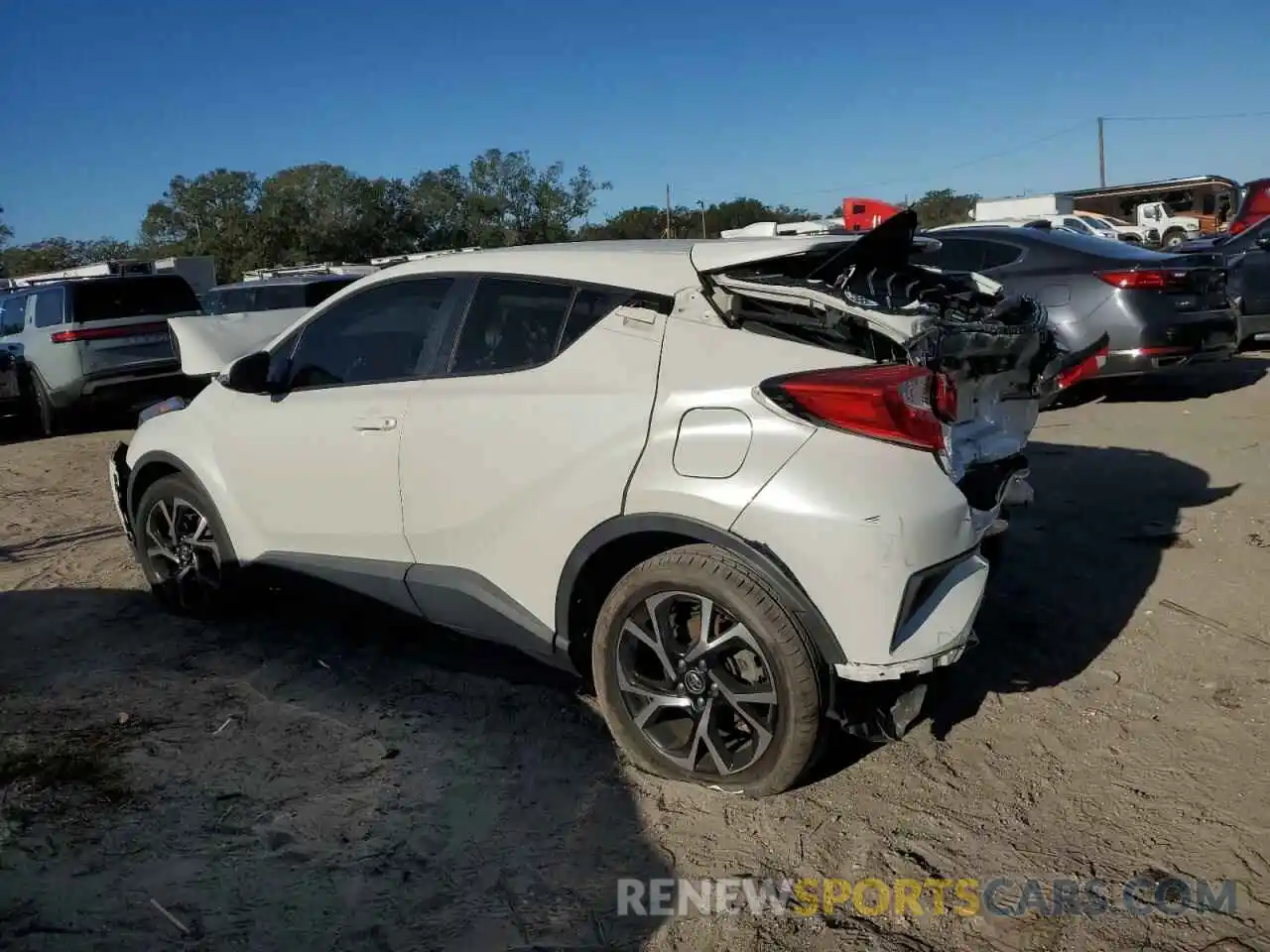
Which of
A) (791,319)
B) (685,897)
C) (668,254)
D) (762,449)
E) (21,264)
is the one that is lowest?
(685,897)

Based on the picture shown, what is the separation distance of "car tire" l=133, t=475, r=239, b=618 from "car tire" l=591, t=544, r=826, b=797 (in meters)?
2.16

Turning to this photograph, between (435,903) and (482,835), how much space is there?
33cm

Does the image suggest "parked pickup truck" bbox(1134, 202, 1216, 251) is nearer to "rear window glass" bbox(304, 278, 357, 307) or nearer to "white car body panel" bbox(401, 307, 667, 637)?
"rear window glass" bbox(304, 278, 357, 307)

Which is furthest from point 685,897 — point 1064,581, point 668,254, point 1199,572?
point 1199,572

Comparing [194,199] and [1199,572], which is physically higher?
[194,199]

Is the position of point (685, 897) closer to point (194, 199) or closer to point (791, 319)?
point (791, 319)

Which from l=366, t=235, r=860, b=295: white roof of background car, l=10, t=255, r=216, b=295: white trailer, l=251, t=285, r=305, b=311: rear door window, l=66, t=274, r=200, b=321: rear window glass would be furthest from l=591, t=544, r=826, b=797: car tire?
l=10, t=255, r=216, b=295: white trailer

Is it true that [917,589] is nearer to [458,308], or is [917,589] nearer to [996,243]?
[458,308]

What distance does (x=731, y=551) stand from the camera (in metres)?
3.04

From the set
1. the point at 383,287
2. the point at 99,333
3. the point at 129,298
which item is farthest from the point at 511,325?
the point at 129,298

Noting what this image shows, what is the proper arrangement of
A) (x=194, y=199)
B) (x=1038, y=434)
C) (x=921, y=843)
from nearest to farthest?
(x=921, y=843)
(x=1038, y=434)
(x=194, y=199)

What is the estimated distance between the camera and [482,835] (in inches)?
123

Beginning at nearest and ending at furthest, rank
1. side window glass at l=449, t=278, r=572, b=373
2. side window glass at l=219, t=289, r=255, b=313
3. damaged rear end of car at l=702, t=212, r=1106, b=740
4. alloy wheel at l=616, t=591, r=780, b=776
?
1. damaged rear end of car at l=702, t=212, r=1106, b=740
2. alloy wheel at l=616, t=591, r=780, b=776
3. side window glass at l=449, t=278, r=572, b=373
4. side window glass at l=219, t=289, r=255, b=313

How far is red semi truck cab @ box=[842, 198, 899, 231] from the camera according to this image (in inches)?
164
